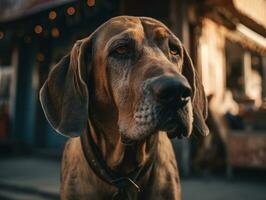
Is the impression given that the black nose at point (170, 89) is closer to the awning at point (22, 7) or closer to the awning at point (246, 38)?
the awning at point (22, 7)

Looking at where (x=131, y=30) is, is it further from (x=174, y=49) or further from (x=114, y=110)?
(x=114, y=110)

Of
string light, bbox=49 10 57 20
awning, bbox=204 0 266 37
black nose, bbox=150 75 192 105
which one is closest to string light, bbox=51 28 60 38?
string light, bbox=49 10 57 20

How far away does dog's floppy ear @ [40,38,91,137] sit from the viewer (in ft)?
7.98

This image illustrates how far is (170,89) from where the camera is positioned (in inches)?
71.2

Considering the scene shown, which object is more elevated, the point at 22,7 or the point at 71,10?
the point at 22,7

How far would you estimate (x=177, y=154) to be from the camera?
6.95m

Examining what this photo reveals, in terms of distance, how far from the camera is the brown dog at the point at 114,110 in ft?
7.22

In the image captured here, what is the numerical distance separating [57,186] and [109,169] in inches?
139

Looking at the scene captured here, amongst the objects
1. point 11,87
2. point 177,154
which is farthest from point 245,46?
point 11,87

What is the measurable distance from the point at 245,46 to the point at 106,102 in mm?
8888

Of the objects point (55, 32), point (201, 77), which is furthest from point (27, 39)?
point (201, 77)

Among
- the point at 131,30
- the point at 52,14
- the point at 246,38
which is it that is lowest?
the point at 131,30

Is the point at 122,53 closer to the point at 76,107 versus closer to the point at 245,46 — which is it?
the point at 76,107

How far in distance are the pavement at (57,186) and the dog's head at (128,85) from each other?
278 cm
